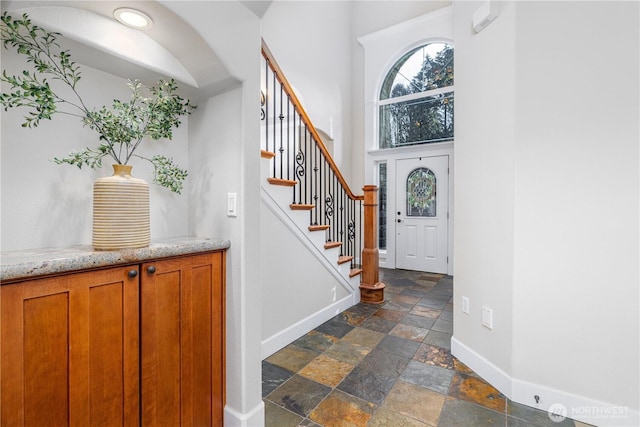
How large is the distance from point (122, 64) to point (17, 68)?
1.12 ft

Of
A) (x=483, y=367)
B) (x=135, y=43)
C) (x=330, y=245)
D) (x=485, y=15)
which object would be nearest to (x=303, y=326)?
(x=330, y=245)

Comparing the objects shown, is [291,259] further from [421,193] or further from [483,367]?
[421,193]

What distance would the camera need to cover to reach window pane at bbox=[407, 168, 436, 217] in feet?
16.4

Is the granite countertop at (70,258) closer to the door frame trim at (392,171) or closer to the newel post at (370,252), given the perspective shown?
the newel post at (370,252)

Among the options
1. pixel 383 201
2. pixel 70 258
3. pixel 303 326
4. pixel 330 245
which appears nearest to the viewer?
pixel 70 258

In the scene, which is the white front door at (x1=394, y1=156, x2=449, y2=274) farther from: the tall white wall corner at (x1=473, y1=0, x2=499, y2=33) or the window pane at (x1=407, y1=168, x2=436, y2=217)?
the tall white wall corner at (x1=473, y1=0, x2=499, y2=33)

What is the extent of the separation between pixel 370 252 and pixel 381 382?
1.61 m

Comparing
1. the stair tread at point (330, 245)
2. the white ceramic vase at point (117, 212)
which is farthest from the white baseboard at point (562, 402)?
the white ceramic vase at point (117, 212)

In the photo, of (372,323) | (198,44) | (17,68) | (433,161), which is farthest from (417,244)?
(17,68)

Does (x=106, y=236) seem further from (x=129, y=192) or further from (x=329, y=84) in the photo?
(x=329, y=84)

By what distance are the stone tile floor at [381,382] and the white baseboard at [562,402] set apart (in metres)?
0.05

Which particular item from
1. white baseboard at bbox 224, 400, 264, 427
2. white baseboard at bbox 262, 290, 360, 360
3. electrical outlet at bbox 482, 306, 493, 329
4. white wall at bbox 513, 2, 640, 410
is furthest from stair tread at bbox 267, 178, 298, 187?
electrical outlet at bbox 482, 306, 493, 329

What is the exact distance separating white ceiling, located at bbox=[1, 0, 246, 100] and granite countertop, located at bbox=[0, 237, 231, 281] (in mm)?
784

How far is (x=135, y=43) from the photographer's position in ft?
4.11
